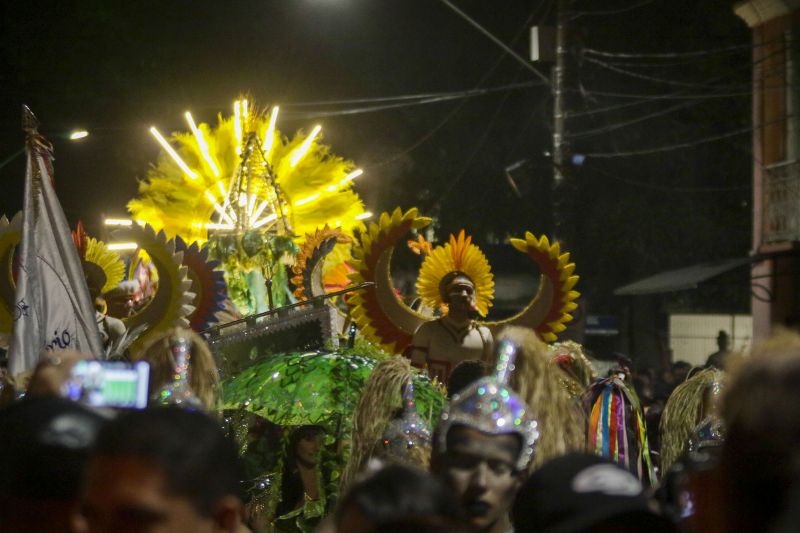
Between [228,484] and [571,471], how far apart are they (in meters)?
0.77

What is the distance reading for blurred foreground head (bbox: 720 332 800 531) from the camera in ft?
6.93

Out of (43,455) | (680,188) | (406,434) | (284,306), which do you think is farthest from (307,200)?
(680,188)

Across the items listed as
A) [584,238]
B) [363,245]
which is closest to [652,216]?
[584,238]

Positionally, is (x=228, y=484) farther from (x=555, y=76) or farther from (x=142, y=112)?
(x=142, y=112)

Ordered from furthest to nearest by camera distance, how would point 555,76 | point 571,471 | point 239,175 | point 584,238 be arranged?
point 584,238, point 555,76, point 239,175, point 571,471

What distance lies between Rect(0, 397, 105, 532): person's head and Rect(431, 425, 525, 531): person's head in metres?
1.15

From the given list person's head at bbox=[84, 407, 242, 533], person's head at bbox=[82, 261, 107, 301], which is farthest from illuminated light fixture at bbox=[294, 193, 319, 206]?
person's head at bbox=[84, 407, 242, 533]

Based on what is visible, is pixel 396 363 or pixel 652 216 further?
pixel 652 216

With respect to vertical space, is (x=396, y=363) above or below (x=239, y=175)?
below

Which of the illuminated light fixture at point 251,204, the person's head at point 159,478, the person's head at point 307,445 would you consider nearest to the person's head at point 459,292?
the person's head at point 307,445

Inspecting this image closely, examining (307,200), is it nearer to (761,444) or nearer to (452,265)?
(452,265)

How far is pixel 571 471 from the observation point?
2912 millimetres

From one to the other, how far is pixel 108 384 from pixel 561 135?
14.1 m

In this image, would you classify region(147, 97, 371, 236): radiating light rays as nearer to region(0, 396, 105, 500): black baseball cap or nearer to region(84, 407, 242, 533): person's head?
region(0, 396, 105, 500): black baseball cap
